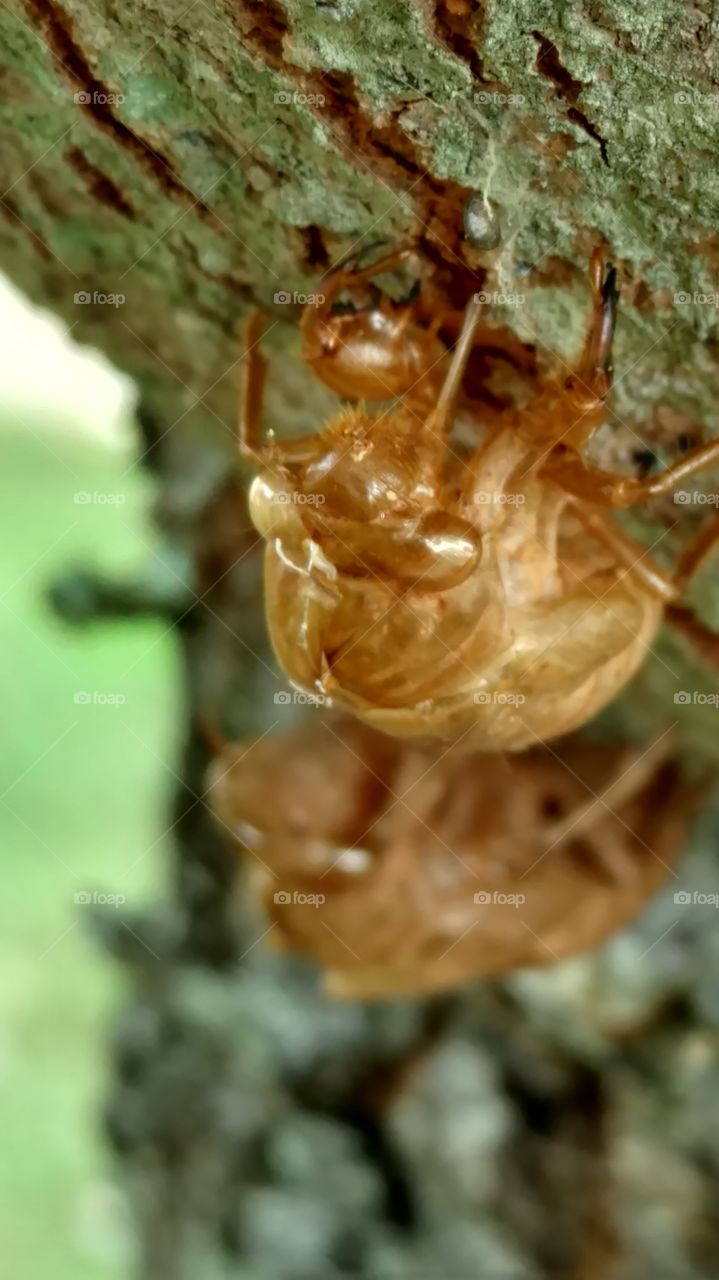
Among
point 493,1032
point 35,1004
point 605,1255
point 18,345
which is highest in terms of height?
point 18,345

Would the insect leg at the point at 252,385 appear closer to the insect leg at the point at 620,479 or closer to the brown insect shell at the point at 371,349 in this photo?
the brown insect shell at the point at 371,349

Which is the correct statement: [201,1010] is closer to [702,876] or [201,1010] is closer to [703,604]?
[702,876]

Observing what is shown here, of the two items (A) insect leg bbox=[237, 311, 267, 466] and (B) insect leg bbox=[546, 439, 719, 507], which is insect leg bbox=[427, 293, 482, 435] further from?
(A) insect leg bbox=[237, 311, 267, 466]

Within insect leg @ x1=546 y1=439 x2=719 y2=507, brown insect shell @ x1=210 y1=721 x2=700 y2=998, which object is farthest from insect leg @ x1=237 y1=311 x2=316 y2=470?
brown insect shell @ x1=210 y1=721 x2=700 y2=998

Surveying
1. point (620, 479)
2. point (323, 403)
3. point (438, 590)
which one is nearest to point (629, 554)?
point (620, 479)

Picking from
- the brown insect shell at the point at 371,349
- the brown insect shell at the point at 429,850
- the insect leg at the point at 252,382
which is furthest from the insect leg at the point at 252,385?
the brown insect shell at the point at 429,850

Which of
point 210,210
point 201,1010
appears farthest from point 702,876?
point 210,210
